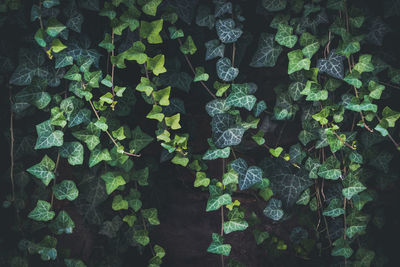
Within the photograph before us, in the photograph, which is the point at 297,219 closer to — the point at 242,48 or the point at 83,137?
the point at 242,48

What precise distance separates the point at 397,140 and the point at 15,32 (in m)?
1.54

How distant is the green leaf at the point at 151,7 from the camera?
1.20 m

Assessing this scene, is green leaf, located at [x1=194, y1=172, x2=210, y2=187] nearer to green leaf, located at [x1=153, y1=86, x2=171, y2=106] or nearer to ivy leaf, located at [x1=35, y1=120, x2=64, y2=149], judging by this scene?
green leaf, located at [x1=153, y1=86, x2=171, y2=106]

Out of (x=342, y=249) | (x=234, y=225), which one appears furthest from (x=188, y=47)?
(x=342, y=249)

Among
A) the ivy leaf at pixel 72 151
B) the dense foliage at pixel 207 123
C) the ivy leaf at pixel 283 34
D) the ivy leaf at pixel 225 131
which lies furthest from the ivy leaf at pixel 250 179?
the ivy leaf at pixel 72 151

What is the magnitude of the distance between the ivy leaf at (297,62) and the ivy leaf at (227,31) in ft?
0.66

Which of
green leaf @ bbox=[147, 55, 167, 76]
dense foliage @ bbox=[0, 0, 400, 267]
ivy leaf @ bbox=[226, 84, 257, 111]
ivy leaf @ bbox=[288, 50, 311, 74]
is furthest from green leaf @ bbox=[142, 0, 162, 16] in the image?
ivy leaf @ bbox=[288, 50, 311, 74]

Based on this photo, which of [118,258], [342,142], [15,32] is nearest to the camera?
[342,142]

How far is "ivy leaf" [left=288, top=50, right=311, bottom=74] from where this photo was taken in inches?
49.3

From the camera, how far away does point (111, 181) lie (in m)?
1.31

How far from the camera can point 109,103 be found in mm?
1282

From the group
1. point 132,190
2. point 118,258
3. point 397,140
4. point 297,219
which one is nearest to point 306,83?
point 397,140

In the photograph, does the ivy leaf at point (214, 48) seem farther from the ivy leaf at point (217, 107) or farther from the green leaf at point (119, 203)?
the green leaf at point (119, 203)

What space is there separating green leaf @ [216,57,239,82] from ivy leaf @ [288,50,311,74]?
0.64 feet
